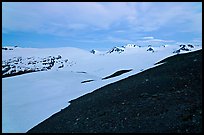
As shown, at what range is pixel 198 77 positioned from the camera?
46.6 feet

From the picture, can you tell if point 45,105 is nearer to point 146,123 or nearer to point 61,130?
point 61,130

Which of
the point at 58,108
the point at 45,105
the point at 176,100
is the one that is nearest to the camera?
the point at 176,100

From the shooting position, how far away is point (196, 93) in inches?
456

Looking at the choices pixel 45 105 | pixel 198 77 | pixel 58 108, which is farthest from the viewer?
pixel 45 105

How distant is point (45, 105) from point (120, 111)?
10991 millimetres

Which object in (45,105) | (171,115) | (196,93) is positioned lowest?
(45,105)

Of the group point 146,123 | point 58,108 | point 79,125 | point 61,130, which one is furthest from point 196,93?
point 58,108

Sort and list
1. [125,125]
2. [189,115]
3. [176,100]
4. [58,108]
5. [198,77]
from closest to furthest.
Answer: [189,115] → [125,125] → [176,100] → [198,77] → [58,108]

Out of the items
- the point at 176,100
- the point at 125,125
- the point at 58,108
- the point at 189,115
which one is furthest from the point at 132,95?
the point at 58,108

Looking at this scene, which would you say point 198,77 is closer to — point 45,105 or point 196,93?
point 196,93

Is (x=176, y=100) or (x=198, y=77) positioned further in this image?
(x=198, y=77)

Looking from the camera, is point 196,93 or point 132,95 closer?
point 196,93

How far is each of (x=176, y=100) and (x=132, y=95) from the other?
375 cm

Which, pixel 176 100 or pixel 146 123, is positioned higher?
pixel 176 100
